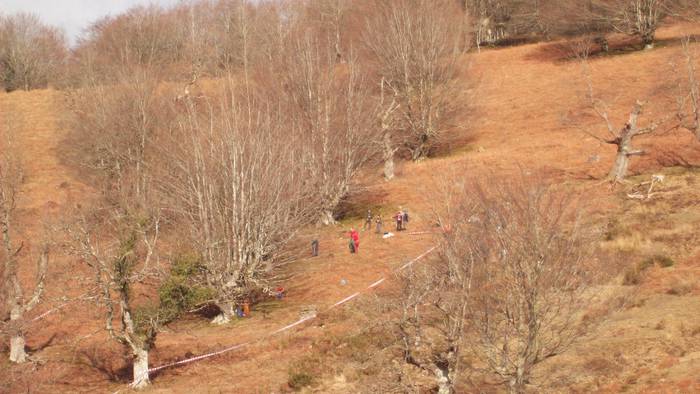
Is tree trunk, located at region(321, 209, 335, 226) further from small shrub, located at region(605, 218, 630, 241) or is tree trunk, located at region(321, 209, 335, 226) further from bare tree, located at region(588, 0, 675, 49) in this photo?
bare tree, located at region(588, 0, 675, 49)

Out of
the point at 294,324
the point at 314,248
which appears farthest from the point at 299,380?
the point at 314,248

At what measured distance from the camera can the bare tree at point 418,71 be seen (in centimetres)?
5609

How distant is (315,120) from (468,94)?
61.1 ft

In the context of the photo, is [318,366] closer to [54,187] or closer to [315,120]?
[315,120]

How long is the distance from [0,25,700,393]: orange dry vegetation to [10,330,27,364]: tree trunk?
64 cm

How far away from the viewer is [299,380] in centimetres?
2345

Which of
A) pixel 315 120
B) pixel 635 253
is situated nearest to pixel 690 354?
pixel 635 253

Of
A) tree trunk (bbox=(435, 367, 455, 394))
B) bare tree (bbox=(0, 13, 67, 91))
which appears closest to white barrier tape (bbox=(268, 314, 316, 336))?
tree trunk (bbox=(435, 367, 455, 394))

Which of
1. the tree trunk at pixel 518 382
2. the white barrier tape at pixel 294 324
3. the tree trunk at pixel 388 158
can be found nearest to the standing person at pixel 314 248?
the white barrier tape at pixel 294 324

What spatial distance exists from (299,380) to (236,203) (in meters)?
11.3

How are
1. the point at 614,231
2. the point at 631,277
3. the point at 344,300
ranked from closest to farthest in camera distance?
the point at 631,277, the point at 344,300, the point at 614,231

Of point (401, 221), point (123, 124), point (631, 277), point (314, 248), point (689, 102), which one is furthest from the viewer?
point (689, 102)

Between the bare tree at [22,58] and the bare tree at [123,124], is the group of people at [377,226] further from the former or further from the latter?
the bare tree at [22,58]

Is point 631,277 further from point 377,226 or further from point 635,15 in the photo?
point 635,15
